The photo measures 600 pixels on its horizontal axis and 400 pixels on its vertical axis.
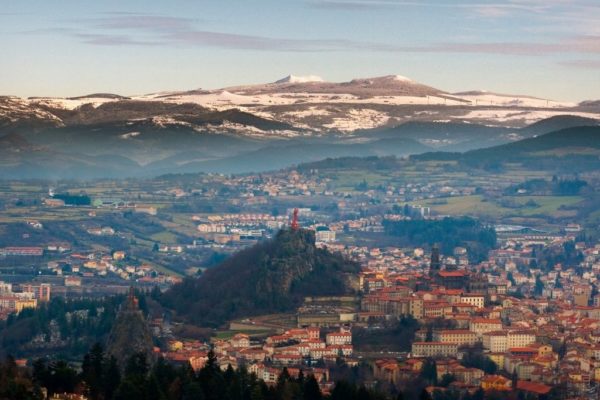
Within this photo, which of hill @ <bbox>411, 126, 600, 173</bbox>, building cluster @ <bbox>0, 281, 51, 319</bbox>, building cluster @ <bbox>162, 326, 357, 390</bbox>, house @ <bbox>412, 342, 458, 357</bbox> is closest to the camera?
building cluster @ <bbox>162, 326, 357, 390</bbox>

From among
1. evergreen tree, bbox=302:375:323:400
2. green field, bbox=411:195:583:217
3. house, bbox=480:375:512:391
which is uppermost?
evergreen tree, bbox=302:375:323:400

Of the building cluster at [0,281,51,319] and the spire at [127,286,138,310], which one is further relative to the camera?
the building cluster at [0,281,51,319]

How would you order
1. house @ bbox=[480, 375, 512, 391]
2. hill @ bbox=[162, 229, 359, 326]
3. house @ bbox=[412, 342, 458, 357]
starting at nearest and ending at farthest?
house @ bbox=[480, 375, 512, 391]
house @ bbox=[412, 342, 458, 357]
hill @ bbox=[162, 229, 359, 326]

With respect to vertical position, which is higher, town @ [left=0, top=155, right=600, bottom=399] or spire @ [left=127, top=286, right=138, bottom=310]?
spire @ [left=127, top=286, right=138, bottom=310]

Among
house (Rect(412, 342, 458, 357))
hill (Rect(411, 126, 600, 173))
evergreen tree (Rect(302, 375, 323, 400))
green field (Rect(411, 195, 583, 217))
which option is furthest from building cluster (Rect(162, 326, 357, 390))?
hill (Rect(411, 126, 600, 173))

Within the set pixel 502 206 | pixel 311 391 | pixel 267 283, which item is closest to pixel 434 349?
pixel 267 283

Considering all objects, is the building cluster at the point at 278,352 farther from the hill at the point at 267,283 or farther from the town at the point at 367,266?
the hill at the point at 267,283

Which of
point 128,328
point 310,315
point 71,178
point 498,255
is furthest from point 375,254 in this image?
point 71,178

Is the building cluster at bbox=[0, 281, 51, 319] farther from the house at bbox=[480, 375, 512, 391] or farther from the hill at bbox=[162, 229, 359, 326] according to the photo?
the house at bbox=[480, 375, 512, 391]
